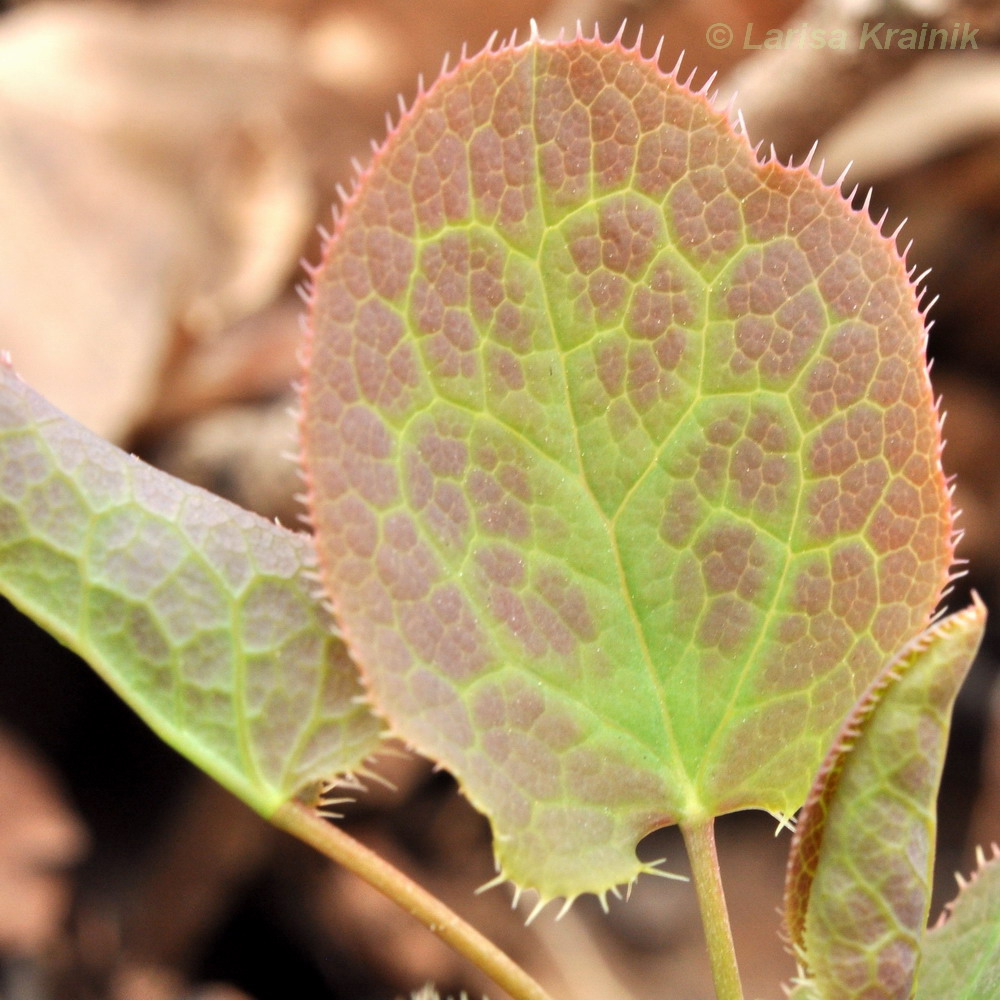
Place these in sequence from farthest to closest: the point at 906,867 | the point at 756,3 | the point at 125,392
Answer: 1. the point at 756,3
2. the point at 125,392
3. the point at 906,867

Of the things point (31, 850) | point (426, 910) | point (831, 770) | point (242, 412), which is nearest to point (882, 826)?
point (831, 770)

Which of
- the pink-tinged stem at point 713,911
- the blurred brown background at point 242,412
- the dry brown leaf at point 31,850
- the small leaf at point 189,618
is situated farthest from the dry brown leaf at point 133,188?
the pink-tinged stem at point 713,911

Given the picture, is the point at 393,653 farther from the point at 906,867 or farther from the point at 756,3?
the point at 756,3

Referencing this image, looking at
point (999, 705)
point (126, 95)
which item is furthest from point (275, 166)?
point (999, 705)

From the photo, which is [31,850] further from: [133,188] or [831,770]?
[831,770]

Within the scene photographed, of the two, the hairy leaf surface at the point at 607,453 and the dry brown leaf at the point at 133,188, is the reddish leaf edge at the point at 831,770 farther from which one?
the dry brown leaf at the point at 133,188

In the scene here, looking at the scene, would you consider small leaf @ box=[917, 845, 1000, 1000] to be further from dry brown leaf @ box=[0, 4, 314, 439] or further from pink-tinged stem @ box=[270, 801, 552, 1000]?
dry brown leaf @ box=[0, 4, 314, 439]
